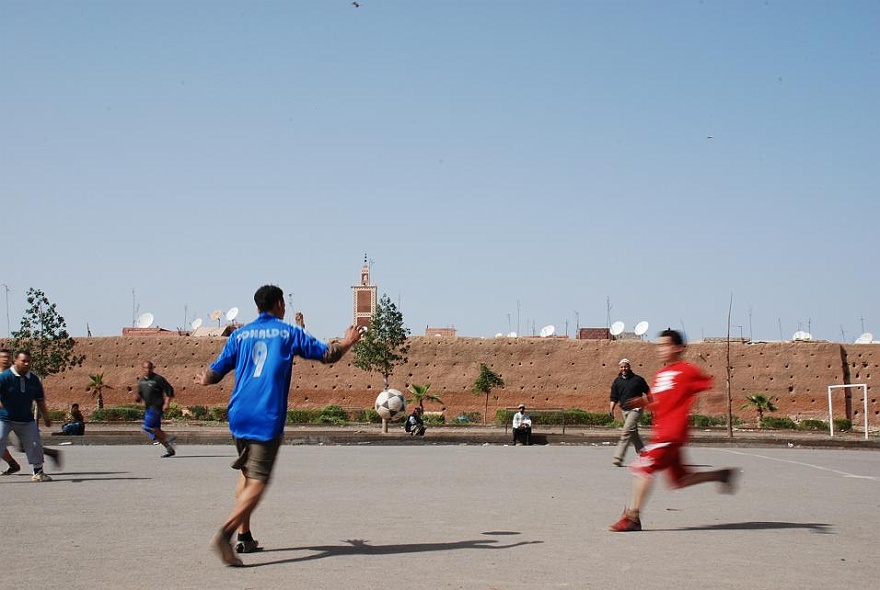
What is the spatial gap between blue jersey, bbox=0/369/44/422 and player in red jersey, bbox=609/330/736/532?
7.75 metres

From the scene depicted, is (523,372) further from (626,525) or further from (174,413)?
(626,525)

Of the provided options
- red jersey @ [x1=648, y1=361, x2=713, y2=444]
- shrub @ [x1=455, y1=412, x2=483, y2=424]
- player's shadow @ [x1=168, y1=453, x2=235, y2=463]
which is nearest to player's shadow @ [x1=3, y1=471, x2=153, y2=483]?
player's shadow @ [x1=168, y1=453, x2=235, y2=463]

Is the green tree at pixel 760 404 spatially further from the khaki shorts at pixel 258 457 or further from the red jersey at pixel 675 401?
the khaki shorts at pixel 258 457

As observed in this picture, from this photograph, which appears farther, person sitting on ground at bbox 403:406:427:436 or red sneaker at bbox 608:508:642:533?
person sitting on ground at bbox 403:406:427:436

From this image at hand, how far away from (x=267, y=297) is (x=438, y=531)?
228 centimetres

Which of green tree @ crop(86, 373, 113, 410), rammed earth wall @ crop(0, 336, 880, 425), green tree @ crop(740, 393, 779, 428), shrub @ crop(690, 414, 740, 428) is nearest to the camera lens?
shrub @ crop(690, 414, 740, 428)

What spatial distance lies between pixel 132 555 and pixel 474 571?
2246 millimetres

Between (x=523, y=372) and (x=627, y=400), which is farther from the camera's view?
(x=523, y=372)

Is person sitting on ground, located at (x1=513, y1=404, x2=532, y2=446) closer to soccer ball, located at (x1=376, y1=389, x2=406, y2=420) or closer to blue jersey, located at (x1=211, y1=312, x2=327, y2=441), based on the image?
soccer ball, located at (x1=376, y1=389, x2=406, y2=420)

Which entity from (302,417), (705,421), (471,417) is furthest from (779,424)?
(302,417)

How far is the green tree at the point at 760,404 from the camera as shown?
52094 mm

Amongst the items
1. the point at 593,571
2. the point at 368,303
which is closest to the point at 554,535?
the point at 593,571

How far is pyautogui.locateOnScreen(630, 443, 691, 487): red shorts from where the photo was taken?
806 cm

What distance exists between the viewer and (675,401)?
8219 mm
